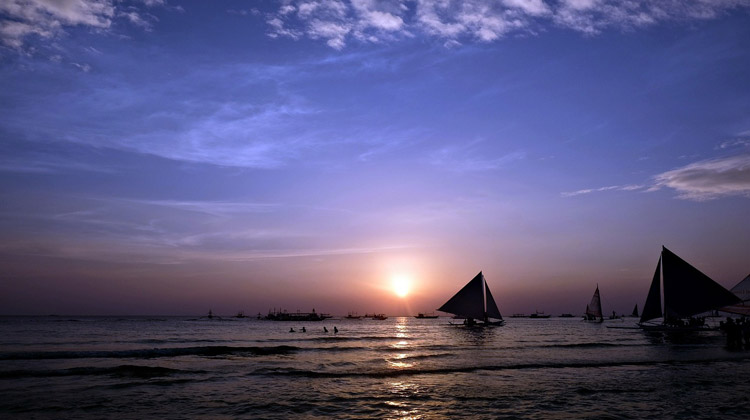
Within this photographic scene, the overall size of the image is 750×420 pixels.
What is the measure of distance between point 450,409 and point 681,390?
11.6 m

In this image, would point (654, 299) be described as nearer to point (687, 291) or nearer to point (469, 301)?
point (687, 291)

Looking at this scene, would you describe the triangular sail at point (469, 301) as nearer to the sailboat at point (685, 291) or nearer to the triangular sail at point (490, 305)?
the triangular sail at point (490, 305)

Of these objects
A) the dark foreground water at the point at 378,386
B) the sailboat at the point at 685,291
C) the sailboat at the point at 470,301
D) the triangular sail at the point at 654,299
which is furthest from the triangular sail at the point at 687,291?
the sailboat at the point at 470,301

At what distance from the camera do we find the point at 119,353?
40.9m

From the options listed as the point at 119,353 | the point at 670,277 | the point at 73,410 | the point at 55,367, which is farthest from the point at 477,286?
the point at 73,410

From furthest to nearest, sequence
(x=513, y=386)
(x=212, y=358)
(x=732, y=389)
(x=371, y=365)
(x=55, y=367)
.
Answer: (x=212, y=358), (x=371, y=365), (x=55, y=367), (x=513, y=386), (x=732, y=389)

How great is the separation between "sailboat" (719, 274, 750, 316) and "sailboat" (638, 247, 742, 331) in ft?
4.56

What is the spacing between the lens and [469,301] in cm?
8156

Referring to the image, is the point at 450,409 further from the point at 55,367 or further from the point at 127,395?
the point at 55,367

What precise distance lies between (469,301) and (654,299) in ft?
95.7

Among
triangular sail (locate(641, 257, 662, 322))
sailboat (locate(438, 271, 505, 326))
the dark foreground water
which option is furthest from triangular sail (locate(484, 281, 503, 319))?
the dark foreground water

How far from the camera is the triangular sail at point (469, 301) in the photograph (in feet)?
267

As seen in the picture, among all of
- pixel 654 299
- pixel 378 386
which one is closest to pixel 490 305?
pixel 654 299

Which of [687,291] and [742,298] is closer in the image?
[742,298]
